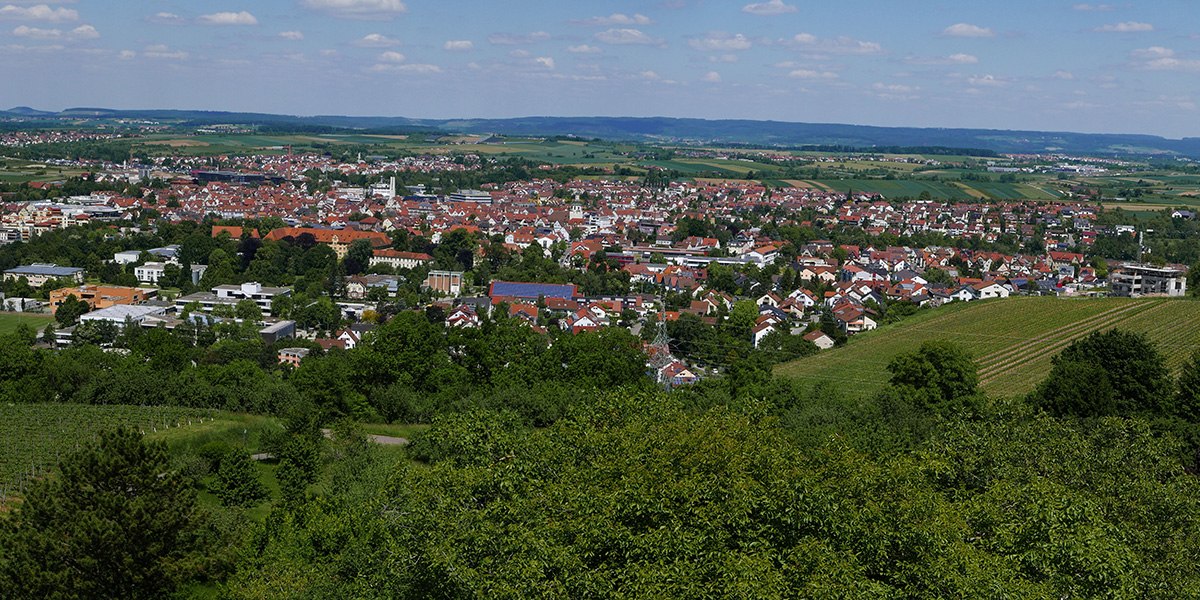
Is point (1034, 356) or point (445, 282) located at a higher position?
point (1034, 356)

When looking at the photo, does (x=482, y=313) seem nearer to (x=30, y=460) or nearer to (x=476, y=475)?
(x=30, y=460)

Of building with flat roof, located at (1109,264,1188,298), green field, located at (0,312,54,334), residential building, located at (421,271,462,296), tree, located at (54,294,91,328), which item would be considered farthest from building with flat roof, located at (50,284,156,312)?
building with flat roof, located at (1109,264,1188,298)

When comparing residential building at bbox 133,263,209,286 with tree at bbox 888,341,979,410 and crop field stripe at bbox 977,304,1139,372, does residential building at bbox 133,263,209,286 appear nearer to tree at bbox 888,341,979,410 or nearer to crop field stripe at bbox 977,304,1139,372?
crop field stripe at bbox 977,304,1139,372

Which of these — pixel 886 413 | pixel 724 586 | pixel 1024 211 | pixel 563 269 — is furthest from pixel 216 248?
pixel 1024 211

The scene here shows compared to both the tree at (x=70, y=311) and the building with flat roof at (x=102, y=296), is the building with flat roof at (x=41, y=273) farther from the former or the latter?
the tree at (x=70, y=311)

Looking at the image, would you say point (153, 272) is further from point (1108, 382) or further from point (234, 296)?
point (1108, 382)

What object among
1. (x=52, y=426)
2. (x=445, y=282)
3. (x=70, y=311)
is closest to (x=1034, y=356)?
(x=52, y=426)
